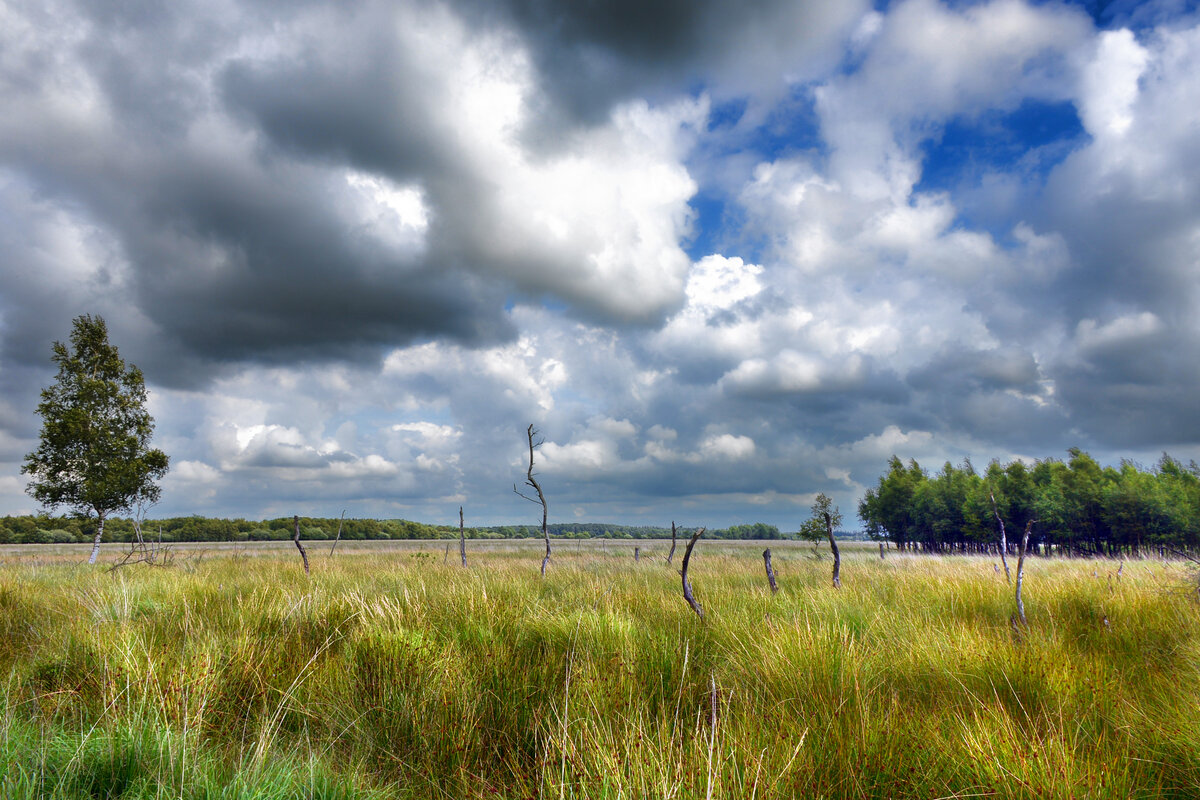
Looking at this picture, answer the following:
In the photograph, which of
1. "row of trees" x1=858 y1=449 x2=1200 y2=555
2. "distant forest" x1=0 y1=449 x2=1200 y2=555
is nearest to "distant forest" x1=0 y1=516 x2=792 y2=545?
"distant forest" x1=0 y1=449 x2=1200 y2=555

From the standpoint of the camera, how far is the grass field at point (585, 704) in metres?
2.29

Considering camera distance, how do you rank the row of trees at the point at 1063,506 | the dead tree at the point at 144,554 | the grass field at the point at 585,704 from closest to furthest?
the grass field at the point at 585,704 < the dead tree at the point at 144,554 < the row of trees at the point at 1063,506

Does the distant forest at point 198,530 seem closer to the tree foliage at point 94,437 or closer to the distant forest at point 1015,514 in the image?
the distant forest at point 1015,514

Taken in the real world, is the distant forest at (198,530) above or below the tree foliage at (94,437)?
below

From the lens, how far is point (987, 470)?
216 feet

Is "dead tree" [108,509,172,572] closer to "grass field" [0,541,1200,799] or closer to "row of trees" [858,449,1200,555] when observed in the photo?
"grass field" [0,541,1200,799]

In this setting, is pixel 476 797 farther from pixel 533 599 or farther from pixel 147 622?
pixel 147 622

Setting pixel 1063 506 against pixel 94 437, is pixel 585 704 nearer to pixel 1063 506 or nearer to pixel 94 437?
pixel 94 437

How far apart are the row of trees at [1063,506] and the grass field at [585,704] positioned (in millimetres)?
44920

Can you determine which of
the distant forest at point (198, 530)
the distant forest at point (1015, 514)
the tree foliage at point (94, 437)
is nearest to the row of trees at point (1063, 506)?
the distant forest at point (1015, 514)

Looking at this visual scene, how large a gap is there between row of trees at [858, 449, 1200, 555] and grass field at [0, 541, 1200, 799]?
44.9 meters

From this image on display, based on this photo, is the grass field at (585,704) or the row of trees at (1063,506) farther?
the row of trees at (1063,506)

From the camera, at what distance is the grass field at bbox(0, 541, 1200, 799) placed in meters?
2.29

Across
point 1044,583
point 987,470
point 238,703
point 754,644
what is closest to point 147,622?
point 238,703
